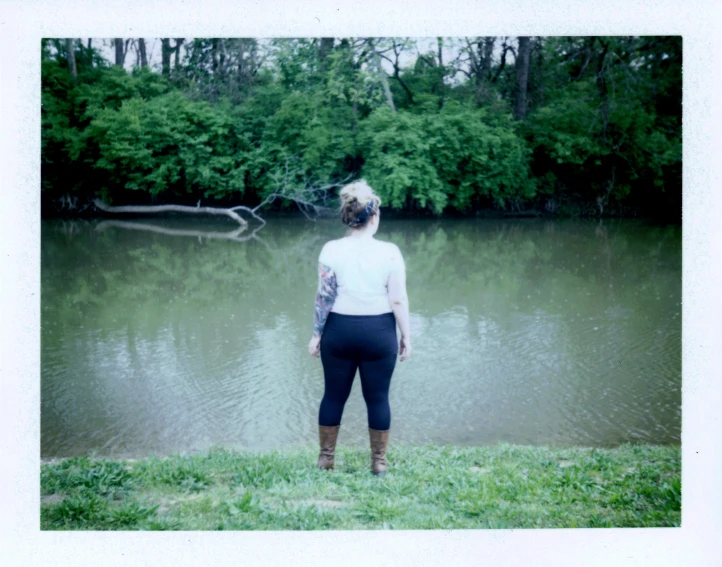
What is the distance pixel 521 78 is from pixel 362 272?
1360 centimetres

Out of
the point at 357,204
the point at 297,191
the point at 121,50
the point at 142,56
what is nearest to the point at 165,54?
the point at 142,56

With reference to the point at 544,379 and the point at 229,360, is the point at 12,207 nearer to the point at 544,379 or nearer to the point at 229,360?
the point at 229,360

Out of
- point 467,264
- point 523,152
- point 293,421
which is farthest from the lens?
point 523,152

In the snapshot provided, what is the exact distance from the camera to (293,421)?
5660 mm

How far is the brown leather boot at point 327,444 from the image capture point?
149 inches

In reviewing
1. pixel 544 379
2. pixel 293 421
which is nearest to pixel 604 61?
pixel 544 379

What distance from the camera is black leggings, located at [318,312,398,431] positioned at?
358 centimetres

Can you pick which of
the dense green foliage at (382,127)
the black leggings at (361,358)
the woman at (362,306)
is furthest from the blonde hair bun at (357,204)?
the dense green foliage at (382,127)

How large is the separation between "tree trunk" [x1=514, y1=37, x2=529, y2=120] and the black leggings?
10.6 meters

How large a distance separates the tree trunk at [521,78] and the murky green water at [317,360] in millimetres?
4232

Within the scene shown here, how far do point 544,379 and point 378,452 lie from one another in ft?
11.0

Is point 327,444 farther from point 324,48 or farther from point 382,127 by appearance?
point 382,127

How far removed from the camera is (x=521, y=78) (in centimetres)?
1579

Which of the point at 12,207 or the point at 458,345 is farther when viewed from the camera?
the point at 458,345
